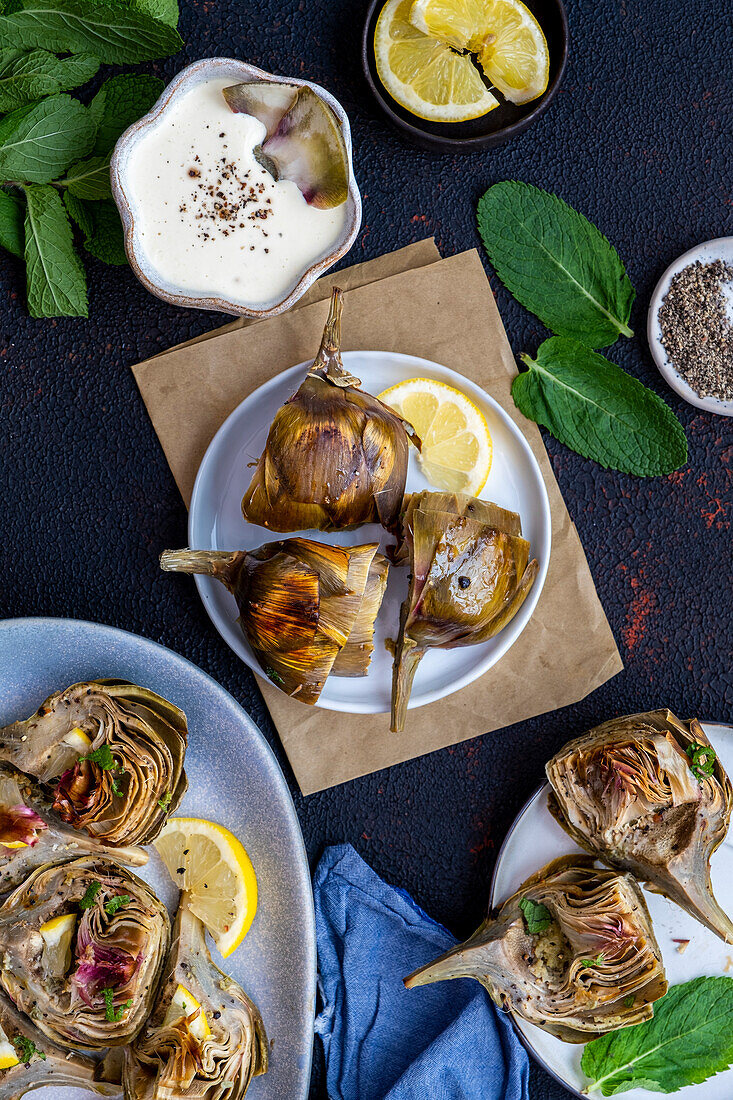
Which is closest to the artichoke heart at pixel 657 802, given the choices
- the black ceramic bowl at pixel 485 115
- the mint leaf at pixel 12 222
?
the black ceramic bowl at pixel 485 115

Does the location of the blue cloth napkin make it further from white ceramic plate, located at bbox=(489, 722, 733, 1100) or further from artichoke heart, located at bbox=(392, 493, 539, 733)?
artichoke heart, located at bbox=(392, 493, 539, 733)

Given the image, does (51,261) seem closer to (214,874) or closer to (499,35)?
(499,35)

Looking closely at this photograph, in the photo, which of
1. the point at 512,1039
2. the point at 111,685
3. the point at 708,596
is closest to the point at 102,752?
the point at 111,685

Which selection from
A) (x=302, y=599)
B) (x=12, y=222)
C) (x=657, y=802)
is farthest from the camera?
(x=12, y=222)

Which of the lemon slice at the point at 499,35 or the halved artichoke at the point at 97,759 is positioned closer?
the halved artichoke at the point at 97,759

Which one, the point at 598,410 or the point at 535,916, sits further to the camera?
the point at 598,410

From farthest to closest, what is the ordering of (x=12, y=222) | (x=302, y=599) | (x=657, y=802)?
(x=12, y=222), (x=657, y=802), (x=302, y=599)

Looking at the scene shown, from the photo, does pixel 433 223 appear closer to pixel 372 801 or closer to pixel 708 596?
pixel 708 596

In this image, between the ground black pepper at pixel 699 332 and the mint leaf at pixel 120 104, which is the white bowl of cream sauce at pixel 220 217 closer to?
the mint leaf at pixel 120 104

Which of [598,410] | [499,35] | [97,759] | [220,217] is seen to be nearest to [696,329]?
[598,410]
